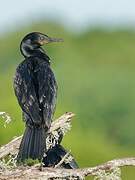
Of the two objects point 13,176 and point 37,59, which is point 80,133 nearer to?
point 37,59

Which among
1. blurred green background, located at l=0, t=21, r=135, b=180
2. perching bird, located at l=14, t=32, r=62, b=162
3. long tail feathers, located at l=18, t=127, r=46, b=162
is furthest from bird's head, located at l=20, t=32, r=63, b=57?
blurred green background, located at l=0, t=21, r=135, b=180

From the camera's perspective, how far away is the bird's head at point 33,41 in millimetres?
12836

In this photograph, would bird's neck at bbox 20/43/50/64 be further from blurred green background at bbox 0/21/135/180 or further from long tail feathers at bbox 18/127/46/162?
blurred green background at bbox 0/21/135/180

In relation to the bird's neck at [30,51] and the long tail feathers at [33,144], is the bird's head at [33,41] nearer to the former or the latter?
the bird's neck at [30,51]

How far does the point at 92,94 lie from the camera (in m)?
42.0

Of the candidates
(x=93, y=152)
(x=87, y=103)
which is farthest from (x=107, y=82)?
(x=93, y=152)

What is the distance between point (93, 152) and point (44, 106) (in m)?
16.8

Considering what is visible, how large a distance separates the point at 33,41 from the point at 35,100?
126 cm

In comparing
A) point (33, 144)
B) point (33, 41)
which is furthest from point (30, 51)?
point (33, 144)

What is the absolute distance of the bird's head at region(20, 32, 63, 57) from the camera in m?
12.8

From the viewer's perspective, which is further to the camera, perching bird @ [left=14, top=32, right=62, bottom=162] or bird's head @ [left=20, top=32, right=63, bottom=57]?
bird's head @ [left=20, top=32, right=63, bottom=57]

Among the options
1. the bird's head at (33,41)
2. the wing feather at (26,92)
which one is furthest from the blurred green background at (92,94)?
the wing feather at (26,92)

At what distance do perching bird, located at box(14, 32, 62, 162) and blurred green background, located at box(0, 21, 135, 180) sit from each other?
6.25m

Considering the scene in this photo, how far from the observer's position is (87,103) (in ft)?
134
